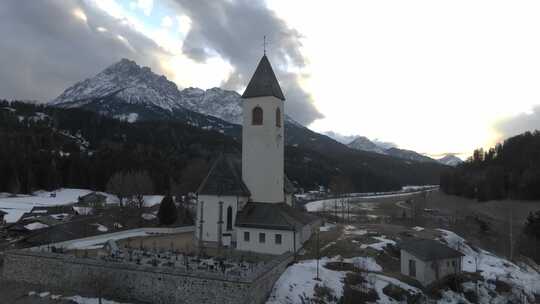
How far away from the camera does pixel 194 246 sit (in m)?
32.5

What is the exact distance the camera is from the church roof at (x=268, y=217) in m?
29.5

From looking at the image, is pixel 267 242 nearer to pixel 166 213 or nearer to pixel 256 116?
pixel 256 116

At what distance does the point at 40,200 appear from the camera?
264 ft

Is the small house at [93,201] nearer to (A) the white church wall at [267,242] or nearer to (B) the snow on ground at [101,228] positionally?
(B) the snow on ground at [101,228]

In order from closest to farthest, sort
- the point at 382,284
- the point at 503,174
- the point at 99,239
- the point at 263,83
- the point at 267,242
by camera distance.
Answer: the point at 382,284, the point at 267,242, the point at 263,83, the point at 99,239, the point at 503,174

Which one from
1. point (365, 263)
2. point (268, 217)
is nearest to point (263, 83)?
point (268, 217)

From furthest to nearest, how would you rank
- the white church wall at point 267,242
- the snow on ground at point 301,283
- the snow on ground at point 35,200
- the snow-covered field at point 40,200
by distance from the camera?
the snow-covered field at point 40,200, the snow on ground at point 35,200, the white church wall at point 267,242, the snow on ground at point 301,283

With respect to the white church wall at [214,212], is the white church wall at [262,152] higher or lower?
higher

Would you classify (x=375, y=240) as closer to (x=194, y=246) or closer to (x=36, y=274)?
(x=194, y=246)

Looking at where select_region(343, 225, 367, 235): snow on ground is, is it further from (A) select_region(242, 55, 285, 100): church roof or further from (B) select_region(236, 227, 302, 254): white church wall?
(A) select_region(242, 55, 285, 100): church roof

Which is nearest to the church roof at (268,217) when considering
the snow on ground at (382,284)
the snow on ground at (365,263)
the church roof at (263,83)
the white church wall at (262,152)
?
the white church wall at (262,152)

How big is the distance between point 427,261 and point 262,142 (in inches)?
621

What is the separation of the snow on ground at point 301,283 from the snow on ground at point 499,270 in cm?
1450

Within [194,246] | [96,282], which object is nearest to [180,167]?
[194,246]
